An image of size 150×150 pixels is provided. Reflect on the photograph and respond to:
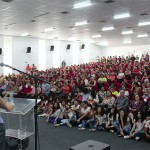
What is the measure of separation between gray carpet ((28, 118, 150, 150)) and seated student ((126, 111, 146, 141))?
0.15m

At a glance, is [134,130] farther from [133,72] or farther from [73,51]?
[73,51]

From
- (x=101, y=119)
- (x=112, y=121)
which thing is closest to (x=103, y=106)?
(x=101, y=119)

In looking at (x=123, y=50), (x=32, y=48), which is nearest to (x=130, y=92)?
(x=32, y=48)

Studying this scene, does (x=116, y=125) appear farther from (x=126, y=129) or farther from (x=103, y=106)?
(x=103, y=106)

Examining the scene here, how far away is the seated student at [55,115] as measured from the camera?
21.7 ft

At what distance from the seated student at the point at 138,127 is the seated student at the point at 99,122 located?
0.87 meters

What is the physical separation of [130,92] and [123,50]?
19761 millimetres

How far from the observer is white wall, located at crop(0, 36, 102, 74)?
16.5 metres

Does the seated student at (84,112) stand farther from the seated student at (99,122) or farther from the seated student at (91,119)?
the seated student at (99,122)

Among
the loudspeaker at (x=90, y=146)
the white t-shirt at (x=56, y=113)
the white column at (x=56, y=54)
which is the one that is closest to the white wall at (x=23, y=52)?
the white column at (x=56, y=54)

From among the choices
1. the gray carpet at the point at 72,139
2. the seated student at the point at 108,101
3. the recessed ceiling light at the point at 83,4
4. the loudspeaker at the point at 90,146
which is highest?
the recessed ceiling light at the point at 83,4

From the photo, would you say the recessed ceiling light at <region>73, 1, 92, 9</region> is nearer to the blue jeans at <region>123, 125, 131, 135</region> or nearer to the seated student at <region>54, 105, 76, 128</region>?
the seated student at <region>54, 105, 76, 128</region>

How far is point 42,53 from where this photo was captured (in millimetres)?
19125

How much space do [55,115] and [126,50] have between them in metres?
20.7
